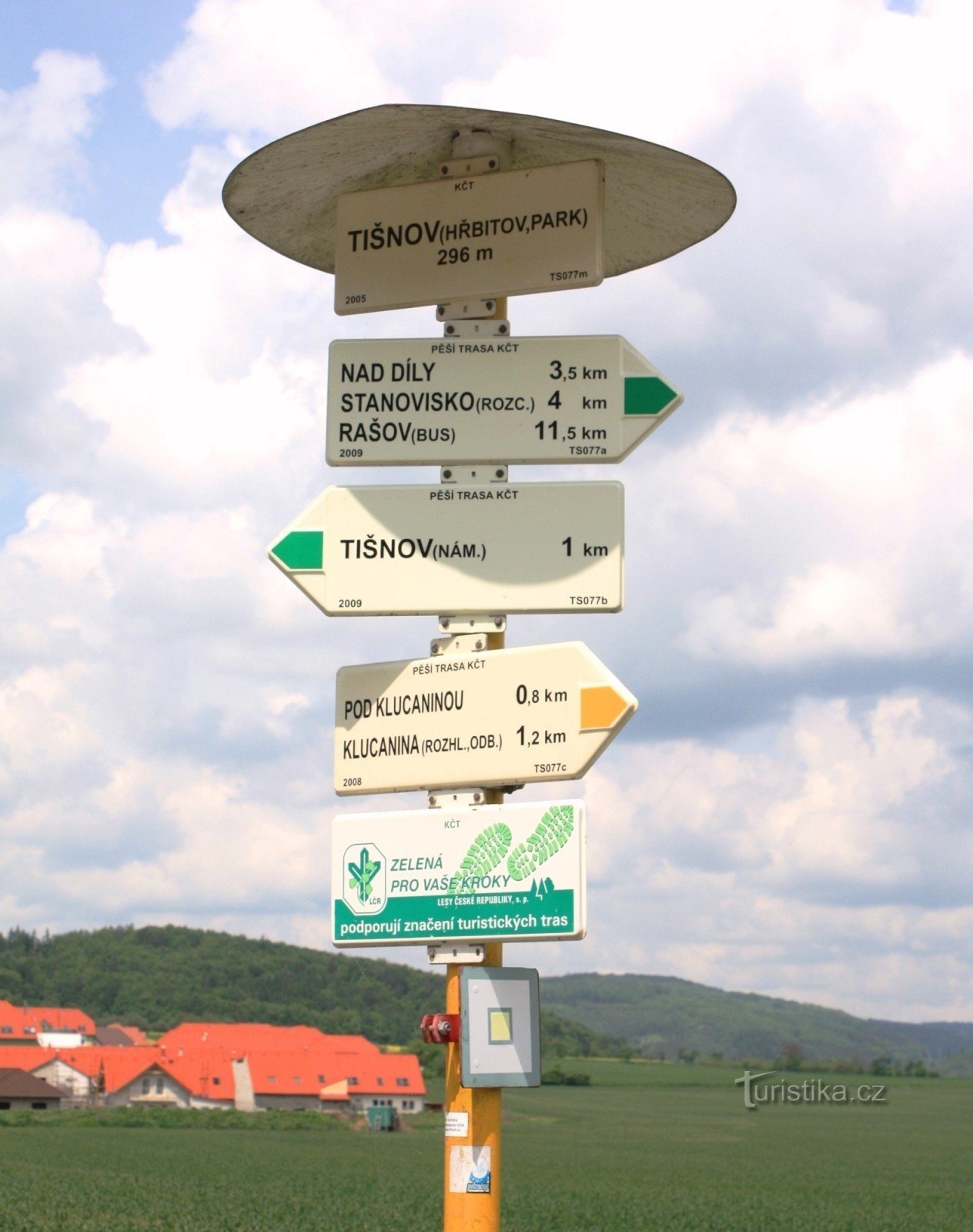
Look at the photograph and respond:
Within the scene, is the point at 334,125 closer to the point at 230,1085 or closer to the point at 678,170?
the point at 678,170

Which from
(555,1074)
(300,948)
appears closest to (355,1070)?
(555,1074)

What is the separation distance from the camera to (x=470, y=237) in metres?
4.96

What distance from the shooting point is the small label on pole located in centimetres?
422

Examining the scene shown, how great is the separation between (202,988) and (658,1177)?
363ft

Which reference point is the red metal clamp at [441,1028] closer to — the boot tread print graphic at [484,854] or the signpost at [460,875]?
the signpost at [460,875]

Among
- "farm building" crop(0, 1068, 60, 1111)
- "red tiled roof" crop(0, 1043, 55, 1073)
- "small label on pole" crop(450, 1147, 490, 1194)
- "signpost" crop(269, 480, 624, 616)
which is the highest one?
"signpost" crop(269, 480, 624, 616)

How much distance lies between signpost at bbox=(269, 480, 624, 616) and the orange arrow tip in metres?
0.32

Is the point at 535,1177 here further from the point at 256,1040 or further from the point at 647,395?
the point at 256,1040

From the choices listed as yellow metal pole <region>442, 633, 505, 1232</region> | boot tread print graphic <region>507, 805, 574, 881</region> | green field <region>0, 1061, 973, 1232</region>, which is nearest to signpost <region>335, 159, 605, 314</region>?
boot tread print graphic <region>507, 805, 574, 881</region>

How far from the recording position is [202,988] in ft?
479

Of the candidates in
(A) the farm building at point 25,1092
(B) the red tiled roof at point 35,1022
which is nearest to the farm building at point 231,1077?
(A) the farm building at point 25,1092

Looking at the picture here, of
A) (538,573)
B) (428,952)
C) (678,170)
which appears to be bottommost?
(428,952)

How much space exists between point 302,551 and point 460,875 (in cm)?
119

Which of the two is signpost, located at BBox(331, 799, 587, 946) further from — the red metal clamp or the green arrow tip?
the green arrow tip
